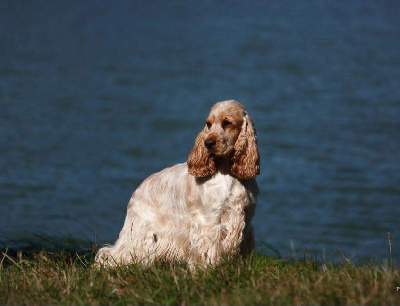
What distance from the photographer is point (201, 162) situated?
284 inches

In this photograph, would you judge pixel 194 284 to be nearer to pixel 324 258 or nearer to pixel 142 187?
pixel 324 258

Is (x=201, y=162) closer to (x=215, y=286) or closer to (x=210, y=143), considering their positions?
(x=210, y=143)

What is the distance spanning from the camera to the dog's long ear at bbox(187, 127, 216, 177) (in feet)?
23.6

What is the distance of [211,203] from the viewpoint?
7305 millimetres

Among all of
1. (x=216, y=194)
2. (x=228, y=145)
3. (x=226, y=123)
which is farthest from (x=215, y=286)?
(x=226, y=123)

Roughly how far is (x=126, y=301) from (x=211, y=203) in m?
1.59

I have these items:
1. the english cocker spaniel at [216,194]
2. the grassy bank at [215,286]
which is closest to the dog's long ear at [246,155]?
the english cocker spaniel at [216,194]

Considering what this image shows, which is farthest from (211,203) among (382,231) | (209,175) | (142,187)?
(382,231)

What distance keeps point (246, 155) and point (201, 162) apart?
1.21 feet

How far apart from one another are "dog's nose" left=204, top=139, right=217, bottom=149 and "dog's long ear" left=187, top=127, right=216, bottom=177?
95 millimetres

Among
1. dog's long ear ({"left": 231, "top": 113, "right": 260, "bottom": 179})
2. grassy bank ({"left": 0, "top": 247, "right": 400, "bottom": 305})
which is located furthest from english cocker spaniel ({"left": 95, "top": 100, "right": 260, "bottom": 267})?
grassy bank ({"left": 0, "top": 247, "right": 400, "bottom": 305})

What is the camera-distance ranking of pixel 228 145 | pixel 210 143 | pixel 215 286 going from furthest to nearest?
pixel 228 145 < pixel 210 143 < pixel 215 286

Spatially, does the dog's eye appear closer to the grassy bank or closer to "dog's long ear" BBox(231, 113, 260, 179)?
"dog's long ear" BBox(231, 113, 260, 179)

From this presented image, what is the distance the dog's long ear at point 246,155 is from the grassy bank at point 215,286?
0.77 metres
